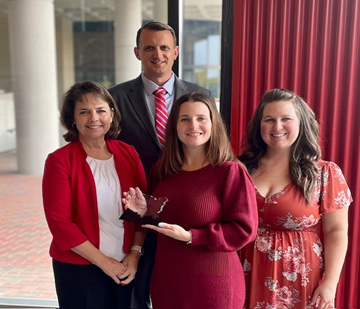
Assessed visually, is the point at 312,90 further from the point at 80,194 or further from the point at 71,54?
the point at 71,54

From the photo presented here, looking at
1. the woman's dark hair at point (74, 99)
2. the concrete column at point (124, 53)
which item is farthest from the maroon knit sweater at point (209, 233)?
the concrete column at point (124, 53)

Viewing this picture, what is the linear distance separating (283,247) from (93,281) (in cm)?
90

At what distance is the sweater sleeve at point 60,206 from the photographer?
161 cm

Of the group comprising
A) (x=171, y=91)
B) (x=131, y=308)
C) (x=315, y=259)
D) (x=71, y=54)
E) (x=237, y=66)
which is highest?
(x=71, y=54)

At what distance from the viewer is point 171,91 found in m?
2.21

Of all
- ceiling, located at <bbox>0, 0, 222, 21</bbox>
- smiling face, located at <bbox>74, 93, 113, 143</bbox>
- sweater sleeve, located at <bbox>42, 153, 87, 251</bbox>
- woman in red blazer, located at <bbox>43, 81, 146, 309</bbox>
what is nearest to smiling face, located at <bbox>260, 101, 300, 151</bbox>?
woman in red blazer, located at <bbox>43, 81, 146, 309</bbox>

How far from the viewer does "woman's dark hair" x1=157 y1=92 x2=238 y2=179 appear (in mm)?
1541

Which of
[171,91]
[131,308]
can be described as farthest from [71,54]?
[131,308]

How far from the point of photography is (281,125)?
1640 millimetres

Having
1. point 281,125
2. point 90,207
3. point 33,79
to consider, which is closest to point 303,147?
point 281,125

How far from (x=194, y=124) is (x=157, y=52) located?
2.52 feet

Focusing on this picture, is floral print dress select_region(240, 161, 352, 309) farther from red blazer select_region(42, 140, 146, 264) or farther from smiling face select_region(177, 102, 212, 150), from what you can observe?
red blazer select_region(42, 140, 146, 264)

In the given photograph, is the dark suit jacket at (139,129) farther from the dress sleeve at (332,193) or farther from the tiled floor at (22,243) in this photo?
the tiled floor at (22,243)

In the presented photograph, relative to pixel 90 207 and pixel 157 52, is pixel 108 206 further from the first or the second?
pixel 157 52
